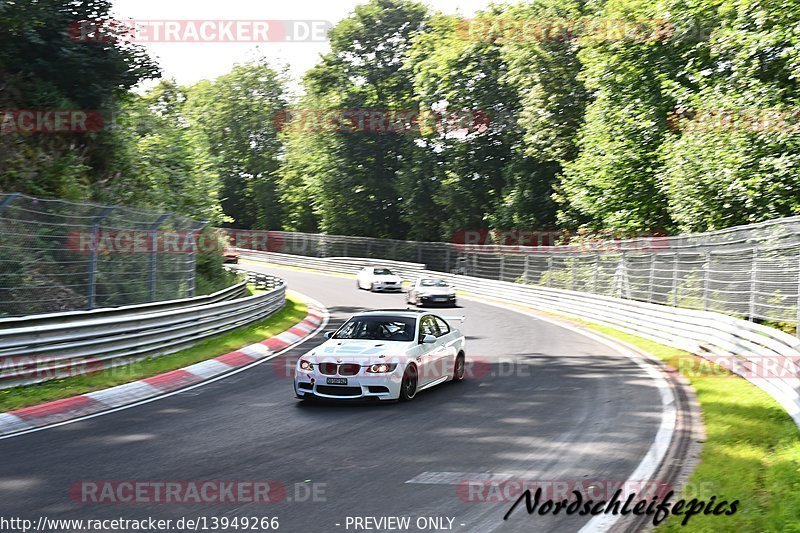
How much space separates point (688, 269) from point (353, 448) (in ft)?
46.4

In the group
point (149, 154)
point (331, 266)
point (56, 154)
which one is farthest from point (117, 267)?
point (331, 266)

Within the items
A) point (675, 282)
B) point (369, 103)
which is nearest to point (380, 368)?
point (675, 282)

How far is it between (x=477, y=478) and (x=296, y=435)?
2.68m

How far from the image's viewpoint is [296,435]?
913 centimetres

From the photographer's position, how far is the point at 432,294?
32000 millimetres

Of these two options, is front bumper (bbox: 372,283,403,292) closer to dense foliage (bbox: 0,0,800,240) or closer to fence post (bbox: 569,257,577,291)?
dense foliage (bbox: 0,0,800,240)

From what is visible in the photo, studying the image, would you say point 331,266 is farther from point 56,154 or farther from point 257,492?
point 257,492

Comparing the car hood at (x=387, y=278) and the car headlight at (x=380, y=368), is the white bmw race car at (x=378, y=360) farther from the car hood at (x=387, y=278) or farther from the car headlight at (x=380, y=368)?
the car hood at (x=387, y=278)

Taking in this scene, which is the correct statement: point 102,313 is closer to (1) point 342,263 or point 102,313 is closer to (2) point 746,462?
(2) point 746,462

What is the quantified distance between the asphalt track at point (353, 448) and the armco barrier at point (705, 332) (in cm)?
167

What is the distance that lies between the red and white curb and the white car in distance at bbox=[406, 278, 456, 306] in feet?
44.7

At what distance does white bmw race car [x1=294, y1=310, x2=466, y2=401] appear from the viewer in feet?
36.1

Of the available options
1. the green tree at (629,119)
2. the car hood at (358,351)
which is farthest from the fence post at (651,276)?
the car hood at (358,351)

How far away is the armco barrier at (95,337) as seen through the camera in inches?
457
